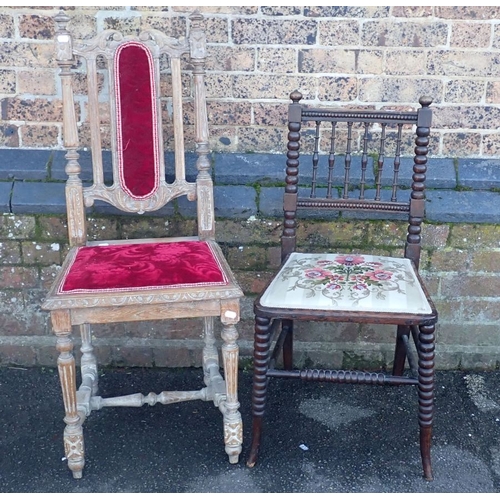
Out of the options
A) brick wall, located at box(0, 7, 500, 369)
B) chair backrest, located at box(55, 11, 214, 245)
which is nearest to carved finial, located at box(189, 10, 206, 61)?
chair backrest, located at box(55, 11, 214, 245)

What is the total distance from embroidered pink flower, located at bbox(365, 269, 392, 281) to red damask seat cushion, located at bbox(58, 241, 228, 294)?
518 millimetres

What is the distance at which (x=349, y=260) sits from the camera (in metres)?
2.39

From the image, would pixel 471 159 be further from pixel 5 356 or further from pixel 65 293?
pixel 5 356

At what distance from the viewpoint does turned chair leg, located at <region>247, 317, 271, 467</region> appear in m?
2.15

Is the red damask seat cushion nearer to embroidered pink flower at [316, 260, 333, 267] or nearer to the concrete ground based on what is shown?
embroidered pink flower at [316, 260, 333, 267]

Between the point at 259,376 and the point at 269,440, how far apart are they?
1.24 ft

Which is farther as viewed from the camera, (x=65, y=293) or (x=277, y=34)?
(x=277, y=34)

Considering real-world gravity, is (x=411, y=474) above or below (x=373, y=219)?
below

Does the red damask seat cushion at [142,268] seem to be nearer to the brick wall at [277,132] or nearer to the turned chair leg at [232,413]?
the turned chair leg at [232,413]

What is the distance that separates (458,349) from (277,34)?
5.18 feet

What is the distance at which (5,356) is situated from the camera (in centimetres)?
289

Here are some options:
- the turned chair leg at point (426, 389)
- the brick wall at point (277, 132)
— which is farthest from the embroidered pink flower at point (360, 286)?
the brick wall at point (277, 132)

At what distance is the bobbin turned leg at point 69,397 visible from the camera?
2058 millimetres

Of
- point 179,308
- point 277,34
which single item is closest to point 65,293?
point 179,308
